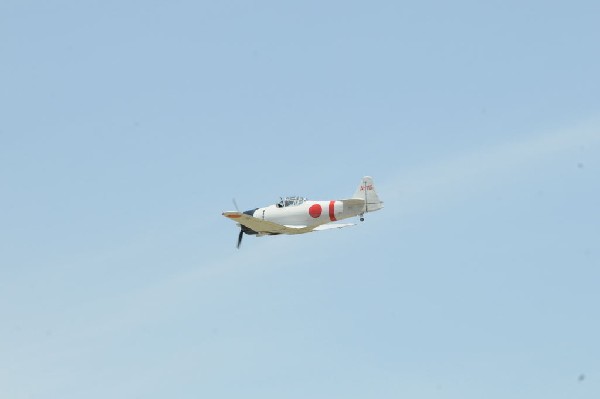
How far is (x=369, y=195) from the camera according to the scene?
614 ft

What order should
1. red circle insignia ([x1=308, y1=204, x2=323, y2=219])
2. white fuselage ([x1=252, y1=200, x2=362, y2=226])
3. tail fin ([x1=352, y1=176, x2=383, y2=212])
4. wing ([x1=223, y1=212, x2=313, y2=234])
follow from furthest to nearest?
1. red circle insignia ([x1=308, y1=204, x2=323, y2=219])
2. white fuselage ([x1=252, y1=200, x2=362, y2=226])
3. tail fin ([x1=352, y1=176, x2=383, y2=212])
4. wing ([x1=223, y1=212, x2=313, y2=234])

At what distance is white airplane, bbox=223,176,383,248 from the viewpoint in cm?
18712

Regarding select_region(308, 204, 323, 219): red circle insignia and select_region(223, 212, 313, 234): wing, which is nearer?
select_region(223, 212, 313, 234): wing

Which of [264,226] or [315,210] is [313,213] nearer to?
[315,210]

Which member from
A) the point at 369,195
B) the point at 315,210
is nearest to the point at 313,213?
the point at 315,210

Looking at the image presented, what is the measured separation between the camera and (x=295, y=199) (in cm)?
19050

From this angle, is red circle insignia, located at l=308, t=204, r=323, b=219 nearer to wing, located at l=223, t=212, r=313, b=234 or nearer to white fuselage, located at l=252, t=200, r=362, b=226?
white fuselage, located at l=252, t=200, r=362, b=226

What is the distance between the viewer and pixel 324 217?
18862 centimetres

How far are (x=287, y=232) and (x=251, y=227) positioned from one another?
3.84m

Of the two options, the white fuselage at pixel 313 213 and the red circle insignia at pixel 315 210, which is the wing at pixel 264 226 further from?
the red circle insignia at pixel 315 210

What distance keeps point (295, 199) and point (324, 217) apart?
13.3ft

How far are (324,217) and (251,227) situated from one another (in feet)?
25.8

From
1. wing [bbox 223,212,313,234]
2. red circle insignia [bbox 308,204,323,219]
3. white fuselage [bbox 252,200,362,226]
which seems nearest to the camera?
wing [bbox 223,212,313,234]

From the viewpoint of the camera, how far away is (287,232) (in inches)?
7466
